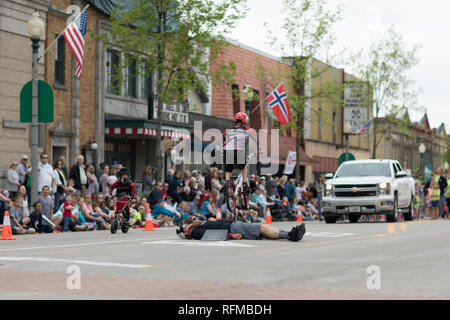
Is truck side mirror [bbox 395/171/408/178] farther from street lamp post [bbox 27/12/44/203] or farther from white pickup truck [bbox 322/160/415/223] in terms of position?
street lamp post [bbox 27/12/44/203]

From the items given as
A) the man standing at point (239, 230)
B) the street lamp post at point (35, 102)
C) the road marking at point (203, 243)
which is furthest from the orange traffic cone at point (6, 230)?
the street lamp post at point (35, 102)

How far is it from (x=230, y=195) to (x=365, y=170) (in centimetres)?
1189

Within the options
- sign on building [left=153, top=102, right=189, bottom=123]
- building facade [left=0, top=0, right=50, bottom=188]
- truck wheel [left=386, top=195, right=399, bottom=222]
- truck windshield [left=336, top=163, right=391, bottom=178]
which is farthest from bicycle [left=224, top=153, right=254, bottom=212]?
sign on building [left=153, top=102, right=189, bottom=123]

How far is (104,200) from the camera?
23016 mm

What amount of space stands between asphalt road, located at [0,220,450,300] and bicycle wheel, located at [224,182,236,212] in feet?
4.92

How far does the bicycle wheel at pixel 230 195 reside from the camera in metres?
15.2

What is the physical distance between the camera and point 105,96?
33062mm

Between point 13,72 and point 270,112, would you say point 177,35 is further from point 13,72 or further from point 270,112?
point 270,112

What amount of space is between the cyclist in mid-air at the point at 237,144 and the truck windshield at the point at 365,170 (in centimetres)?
1141

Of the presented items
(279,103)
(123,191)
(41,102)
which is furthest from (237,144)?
(279,103)

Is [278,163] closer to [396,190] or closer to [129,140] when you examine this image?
[129,140]

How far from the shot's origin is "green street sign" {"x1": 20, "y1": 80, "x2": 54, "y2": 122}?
22250 mm
